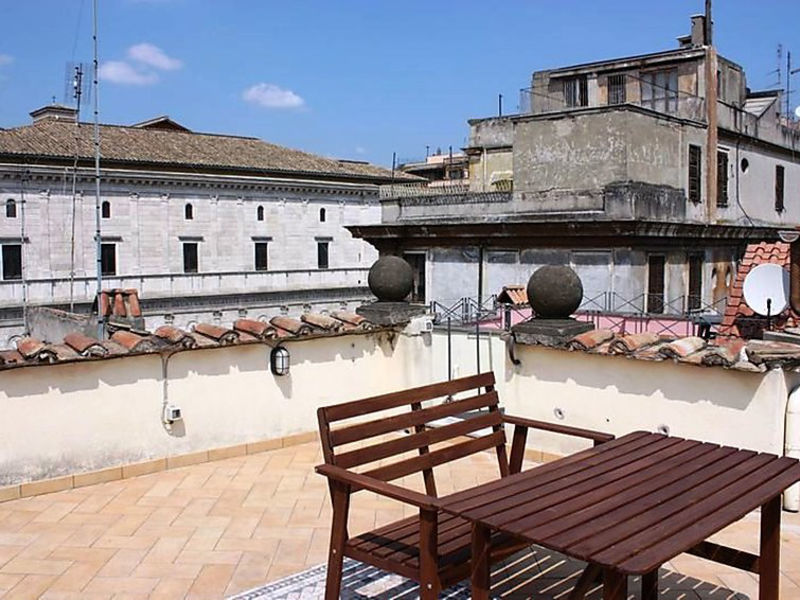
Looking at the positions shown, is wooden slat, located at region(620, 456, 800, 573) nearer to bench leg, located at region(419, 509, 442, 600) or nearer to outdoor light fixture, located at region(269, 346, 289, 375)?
bench leg, located at region(419, 509, 442, 600)

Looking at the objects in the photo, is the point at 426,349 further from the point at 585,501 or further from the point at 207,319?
the point at 207,319

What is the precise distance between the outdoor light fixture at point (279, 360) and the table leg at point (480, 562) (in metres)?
4.78

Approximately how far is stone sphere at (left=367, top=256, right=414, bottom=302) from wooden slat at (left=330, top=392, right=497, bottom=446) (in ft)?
13.5

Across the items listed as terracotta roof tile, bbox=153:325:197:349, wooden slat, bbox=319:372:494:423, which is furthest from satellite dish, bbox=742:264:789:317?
terracotta roof tile, bbox=153:325:197:349

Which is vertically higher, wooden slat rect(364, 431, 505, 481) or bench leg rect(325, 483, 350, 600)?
wooden slat rect(364, 431, 505, 481)

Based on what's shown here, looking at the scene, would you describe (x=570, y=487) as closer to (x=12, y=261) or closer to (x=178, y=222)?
(x=12, y=261)

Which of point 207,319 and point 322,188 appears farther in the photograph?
point 322,188

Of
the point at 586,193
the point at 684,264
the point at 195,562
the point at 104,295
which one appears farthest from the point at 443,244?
the point at 195,562

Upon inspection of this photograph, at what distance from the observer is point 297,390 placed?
835cm

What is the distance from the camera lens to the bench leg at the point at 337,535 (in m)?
4.05

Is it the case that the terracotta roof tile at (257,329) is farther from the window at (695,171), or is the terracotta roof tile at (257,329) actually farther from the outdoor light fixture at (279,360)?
the window at (695,171)

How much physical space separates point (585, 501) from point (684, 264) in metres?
17.9

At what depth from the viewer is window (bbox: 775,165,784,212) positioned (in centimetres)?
2795

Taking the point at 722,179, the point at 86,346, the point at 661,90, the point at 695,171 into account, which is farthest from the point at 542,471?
the point at 661,90
